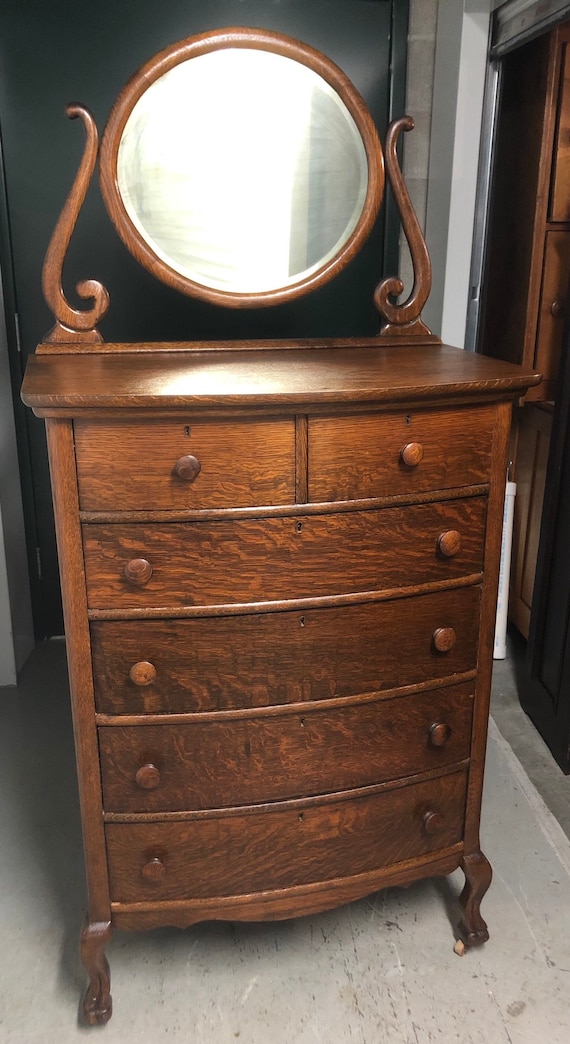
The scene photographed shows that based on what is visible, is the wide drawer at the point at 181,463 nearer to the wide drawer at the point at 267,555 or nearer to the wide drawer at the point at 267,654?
the wide drawer at the point at 267,555

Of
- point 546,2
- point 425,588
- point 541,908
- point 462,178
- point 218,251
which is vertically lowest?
point 541,908

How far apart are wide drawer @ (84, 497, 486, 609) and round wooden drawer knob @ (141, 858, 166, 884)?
19.9 inches

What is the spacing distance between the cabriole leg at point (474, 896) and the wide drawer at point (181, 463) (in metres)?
0.95

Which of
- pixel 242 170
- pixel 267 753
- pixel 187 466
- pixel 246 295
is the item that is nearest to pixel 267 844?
pixel 267 753

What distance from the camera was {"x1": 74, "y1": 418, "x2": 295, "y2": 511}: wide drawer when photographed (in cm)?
135

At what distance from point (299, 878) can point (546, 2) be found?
82.6 inches

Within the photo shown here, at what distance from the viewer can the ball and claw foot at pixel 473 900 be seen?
178 cm

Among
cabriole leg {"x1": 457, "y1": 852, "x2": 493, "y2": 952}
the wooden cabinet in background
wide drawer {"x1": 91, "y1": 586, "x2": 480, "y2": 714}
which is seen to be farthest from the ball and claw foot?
the wooden cabinet in background

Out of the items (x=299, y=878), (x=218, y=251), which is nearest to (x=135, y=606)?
(x=299, y=878)

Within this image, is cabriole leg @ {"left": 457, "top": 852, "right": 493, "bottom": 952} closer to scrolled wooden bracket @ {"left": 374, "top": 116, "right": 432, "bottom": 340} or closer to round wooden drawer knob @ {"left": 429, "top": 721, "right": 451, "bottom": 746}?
round wooden drawer knob @ {"left": 429, "top": 721, "right": 451, "bottom": 746}

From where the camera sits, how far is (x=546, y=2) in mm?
2062

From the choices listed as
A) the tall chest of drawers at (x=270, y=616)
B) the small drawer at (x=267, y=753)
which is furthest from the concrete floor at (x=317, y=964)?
the small drawer at (x=267, y=753)

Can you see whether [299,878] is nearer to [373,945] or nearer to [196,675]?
[373,945]

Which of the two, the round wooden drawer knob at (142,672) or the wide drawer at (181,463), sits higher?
the wide drawer at (181,463)
